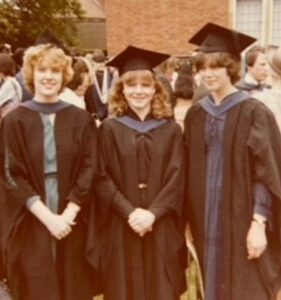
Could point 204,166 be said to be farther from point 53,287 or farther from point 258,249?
point 53,287

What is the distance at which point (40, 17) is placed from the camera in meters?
28.0

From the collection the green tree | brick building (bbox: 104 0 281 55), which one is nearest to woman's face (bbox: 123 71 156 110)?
brick building (bbox: 104 0 281 55)

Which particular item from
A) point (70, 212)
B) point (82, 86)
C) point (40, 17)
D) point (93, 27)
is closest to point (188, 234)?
point (70, 212)

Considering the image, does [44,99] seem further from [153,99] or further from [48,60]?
[153,99]

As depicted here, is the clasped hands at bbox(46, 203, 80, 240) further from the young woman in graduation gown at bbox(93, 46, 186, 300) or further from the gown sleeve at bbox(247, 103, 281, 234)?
the gown sleeve at bbox(247, 103, 281, 234)

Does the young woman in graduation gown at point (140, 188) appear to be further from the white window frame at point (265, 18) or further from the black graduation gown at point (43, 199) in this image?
the white window frame at point (265, 18)

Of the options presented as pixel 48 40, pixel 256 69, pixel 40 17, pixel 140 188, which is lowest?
pixel 40 17

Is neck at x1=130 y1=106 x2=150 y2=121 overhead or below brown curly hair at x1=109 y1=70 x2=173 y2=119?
below

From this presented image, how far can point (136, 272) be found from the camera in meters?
4.05

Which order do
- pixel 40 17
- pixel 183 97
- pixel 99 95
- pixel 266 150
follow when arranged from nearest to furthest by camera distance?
pixel 266 150 → pixel 183 97 → pixel 99 95 → pixel 40 17

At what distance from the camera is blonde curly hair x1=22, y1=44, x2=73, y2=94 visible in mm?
3930

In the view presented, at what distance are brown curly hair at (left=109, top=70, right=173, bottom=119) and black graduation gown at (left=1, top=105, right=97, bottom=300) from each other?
0.20 meters

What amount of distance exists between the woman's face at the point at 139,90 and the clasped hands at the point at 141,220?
63 cm

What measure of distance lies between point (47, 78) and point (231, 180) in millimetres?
1222
